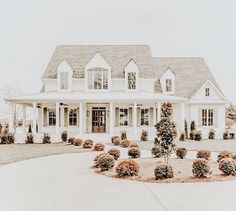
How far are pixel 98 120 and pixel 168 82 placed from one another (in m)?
8.39

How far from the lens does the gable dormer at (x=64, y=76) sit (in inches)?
1460

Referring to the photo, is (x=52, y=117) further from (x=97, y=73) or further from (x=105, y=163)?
(x=105, y=163)

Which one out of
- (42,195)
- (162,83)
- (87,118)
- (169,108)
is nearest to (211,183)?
(169,108)

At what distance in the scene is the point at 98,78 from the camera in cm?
3706

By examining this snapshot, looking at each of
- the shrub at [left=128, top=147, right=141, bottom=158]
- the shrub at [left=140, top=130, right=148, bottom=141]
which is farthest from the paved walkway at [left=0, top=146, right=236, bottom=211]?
the shrub at [left=140, top=130, right=148, bottom=141]

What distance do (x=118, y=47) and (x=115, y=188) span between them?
29.8 m

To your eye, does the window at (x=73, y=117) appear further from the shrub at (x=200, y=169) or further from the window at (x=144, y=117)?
the shrub at (x=200, y=169)

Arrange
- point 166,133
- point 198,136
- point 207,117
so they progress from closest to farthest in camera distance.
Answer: point 166,133 → point 198,136 → point 207,117

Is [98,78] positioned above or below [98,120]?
above

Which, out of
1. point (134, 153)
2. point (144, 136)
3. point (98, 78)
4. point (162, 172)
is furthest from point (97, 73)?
point (162, 172)

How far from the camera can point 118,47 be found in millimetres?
40719

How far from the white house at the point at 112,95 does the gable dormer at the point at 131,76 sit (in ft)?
0.29

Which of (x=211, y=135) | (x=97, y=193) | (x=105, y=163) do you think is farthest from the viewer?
(x=211, y=135)

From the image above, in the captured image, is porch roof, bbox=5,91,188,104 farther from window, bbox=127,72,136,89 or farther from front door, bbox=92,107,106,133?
front door, bbox=92,107,106,133
